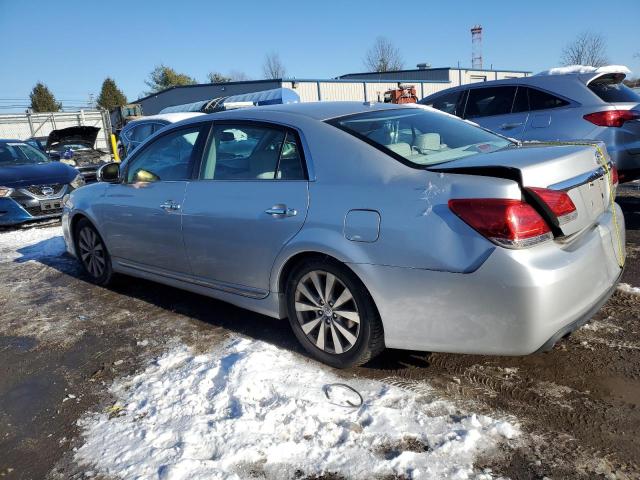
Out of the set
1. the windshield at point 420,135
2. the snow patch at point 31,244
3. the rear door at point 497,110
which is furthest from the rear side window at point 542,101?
the snow patch at point 31,244

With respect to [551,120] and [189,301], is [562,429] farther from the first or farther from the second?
[551,120]

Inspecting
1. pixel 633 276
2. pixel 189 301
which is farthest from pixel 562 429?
pixel 189 301

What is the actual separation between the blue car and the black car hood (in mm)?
3255

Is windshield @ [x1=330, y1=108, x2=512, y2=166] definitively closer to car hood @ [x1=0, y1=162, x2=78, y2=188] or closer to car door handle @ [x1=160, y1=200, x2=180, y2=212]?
car door handle @ [x1=160, y1=200, x2=180, y2=212]

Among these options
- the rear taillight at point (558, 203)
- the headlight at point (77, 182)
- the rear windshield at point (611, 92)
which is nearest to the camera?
the rear taillight at point (558, 203)

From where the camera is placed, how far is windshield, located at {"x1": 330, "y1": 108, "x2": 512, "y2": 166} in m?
2.97

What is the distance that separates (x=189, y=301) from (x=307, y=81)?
89.2 feet

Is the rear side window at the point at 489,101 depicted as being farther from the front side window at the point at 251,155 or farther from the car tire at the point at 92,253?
the car tire at the point at 92,253

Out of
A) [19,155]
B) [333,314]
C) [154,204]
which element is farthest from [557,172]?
[19,155]

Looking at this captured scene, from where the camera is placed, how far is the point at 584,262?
8.44 ft

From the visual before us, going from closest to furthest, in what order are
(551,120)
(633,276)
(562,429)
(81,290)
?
1. (562,429)
2. (633,276)
3. (81,290)
4. (551,120)

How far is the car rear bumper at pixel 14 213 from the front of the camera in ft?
26.9

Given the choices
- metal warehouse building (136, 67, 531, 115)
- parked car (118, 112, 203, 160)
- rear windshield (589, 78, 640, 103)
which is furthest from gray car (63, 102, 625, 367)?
metal warehouse building (136, 67, 531, 115)

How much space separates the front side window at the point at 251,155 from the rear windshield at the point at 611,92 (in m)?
4.33
